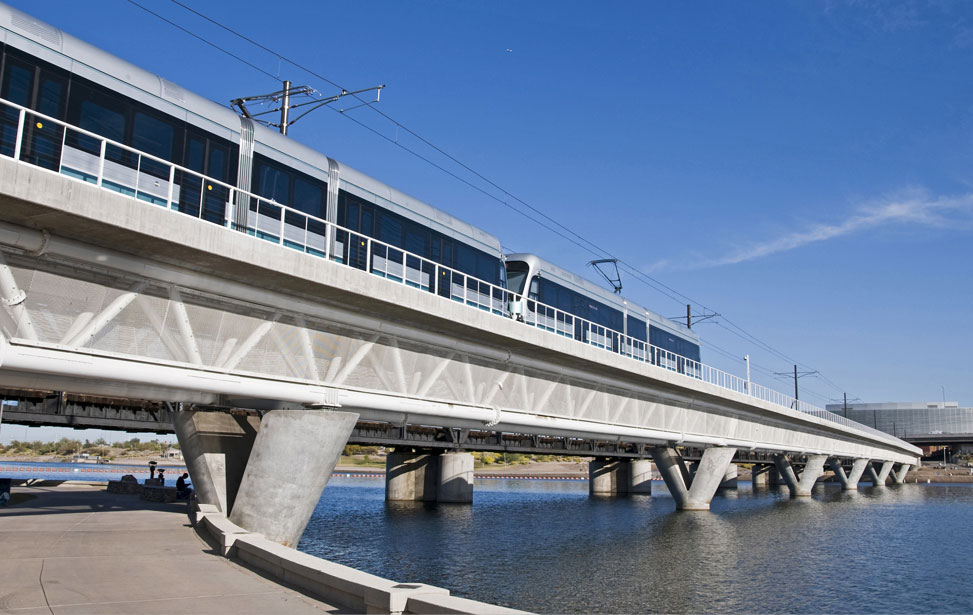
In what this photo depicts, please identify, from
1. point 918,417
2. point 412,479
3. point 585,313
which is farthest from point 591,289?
point 918,417

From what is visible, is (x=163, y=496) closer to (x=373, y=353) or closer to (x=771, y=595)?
(x=373, y=353)

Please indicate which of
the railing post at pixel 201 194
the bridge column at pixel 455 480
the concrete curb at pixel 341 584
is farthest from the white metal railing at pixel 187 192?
the bridge column at pixel 455 480

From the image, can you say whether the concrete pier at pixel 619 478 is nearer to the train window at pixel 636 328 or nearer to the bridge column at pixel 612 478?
the bridge column at pixel 612 478

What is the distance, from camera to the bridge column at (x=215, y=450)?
17.9 meters

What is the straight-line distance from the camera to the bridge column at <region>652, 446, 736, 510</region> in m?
39.2

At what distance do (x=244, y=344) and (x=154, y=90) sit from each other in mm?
6120

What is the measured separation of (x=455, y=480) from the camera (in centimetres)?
4581

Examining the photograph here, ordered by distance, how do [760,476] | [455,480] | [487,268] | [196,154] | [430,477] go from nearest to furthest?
1. [196,154]
2. [487,268]
3. [455,480]
4. [430,477]
5. [760,476]

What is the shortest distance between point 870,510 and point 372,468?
7695 centimetres

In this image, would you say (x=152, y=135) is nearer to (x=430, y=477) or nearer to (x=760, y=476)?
(x=430, y=477)

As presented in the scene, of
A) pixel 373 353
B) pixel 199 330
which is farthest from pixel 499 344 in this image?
→ pixel 199 330

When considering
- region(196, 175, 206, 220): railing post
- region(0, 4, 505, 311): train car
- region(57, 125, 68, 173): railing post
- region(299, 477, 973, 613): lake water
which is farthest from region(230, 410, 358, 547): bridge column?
region(57, 125, 68, 173): railing post

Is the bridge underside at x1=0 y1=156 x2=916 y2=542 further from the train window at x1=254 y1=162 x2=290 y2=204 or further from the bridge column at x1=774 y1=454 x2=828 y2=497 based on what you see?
the bridge column at x1=774 y1=454 x2=828 y2=497

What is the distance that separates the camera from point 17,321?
11.4m
